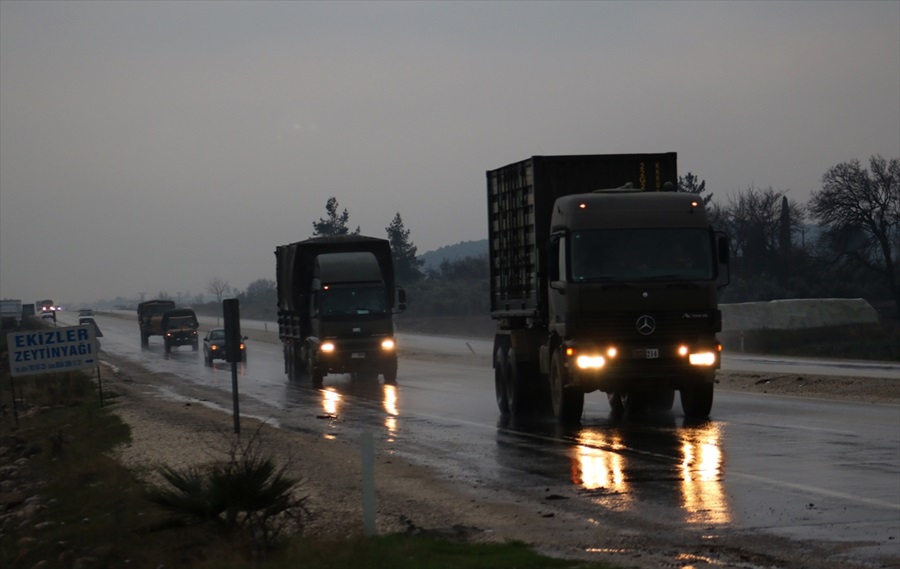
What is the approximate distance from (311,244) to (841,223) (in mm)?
49582

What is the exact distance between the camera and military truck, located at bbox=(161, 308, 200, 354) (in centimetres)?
7288

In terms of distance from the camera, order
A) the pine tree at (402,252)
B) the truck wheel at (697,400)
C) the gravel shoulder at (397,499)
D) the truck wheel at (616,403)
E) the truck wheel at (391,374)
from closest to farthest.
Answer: the gravel shoulder at (397,499) < the truck wheel at (697,400) < the truck wheel at (616,403) < the truck wheel at (391,374) < the pine tree at (402,252)

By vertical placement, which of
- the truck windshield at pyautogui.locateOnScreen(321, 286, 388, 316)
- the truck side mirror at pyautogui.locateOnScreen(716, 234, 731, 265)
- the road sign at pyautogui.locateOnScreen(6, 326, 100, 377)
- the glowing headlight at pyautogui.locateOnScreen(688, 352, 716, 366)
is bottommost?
the glowing headlight at pyautogui.locateOnScreen(688, 352, 716, 366)

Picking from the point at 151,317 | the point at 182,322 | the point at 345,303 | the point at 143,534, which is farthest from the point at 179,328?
the point at 143,534

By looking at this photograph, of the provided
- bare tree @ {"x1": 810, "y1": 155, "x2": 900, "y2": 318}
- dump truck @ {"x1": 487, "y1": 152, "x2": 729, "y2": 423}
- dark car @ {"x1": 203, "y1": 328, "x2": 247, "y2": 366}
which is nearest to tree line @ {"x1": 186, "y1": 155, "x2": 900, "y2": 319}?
bare tree @ {"x1": 810, "y1": 155, "x2": 900, "y2": 318}

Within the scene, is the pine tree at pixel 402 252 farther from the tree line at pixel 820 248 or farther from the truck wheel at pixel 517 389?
the truck wheel at pixel 517 389

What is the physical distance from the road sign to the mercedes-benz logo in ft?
42.0

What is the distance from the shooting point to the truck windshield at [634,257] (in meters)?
18.9

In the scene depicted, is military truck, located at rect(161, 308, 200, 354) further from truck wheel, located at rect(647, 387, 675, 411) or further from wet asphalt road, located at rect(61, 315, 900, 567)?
truck wheel, located at rect(647, 387, 675, 411)

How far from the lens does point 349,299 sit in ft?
117

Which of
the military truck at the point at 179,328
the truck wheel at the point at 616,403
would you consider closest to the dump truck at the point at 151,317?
the military truck at the point at 179,328

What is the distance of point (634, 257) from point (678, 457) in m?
4.05

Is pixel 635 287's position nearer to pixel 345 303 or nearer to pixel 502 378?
pixel 502 378

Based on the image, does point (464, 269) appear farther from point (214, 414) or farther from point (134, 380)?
point (214, 414)
